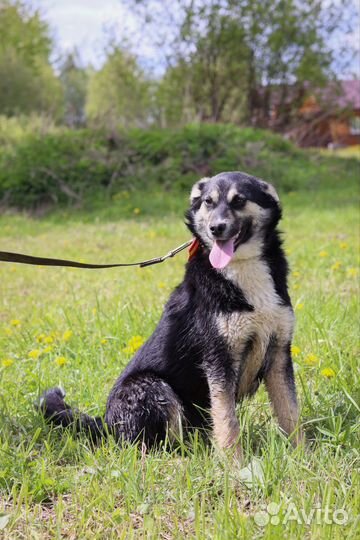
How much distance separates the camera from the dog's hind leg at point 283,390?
2.74m

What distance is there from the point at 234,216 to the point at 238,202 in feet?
0.28

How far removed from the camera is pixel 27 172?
41.6ft

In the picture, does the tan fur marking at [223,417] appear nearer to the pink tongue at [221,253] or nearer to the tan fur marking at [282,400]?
the tan fur marking at [282,400]

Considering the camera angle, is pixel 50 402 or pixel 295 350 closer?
pixel 50 402

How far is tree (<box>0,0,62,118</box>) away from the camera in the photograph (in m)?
25.5

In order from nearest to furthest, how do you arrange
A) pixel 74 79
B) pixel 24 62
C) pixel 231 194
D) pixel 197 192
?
1. pixel 231 194
2. pixel 197 192
3. pixel 24 62
4. pixel 74 79

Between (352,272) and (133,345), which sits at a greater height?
(352,272)

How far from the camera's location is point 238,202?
2799 millimetres

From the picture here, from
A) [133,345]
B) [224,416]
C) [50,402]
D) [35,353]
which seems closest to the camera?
[224,416]

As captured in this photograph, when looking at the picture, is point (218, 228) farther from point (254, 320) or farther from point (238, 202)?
point (254, 320)

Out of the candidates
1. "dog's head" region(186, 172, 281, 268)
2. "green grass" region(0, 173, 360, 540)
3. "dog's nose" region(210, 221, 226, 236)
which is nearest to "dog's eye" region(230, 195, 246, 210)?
"dog's head" region(186, 172, 281, 268)

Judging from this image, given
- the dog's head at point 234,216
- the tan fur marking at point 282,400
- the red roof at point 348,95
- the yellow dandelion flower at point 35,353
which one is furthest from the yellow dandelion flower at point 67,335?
the red roof at point 348,95

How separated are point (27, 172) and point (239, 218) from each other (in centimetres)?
1073

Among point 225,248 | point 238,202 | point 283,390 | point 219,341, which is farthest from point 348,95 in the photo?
point 219,341
